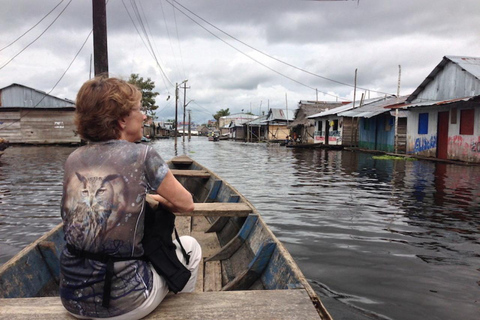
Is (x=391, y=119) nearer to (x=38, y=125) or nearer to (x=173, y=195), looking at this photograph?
(x=173, y=195)

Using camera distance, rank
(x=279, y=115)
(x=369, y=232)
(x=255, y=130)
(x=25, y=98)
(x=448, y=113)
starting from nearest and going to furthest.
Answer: (x=369, y=232) < (x=448, y=113) < (x=25, y=98) < (x=279, y=115) < (x=255, y=130)

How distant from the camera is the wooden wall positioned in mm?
27984

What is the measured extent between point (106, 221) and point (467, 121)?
17.1m

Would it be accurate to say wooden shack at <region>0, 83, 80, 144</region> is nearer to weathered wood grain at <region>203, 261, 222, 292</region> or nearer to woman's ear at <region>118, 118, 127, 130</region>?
weathered wood grain at <region>203, 261, 222, 292</region>

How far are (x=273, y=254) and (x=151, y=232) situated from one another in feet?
4.51

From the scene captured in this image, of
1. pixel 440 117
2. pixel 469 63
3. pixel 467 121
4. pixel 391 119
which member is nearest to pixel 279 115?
pixel 391 119

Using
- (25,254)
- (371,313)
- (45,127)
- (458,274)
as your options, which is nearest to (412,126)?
(458,274)

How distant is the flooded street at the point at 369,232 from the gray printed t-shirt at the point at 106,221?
89.1 inches

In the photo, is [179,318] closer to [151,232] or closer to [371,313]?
[151,232]

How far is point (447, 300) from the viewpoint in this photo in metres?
3.52

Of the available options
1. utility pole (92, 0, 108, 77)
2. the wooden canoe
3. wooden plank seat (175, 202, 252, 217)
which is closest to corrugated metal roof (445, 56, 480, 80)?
utility pole (92, 0, 108, 77)

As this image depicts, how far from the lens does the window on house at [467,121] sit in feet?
49.5

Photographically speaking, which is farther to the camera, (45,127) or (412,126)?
(45,127)

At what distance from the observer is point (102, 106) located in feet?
5.47
